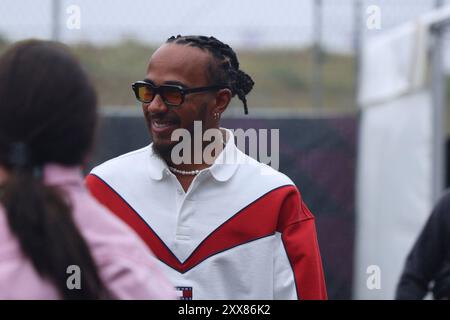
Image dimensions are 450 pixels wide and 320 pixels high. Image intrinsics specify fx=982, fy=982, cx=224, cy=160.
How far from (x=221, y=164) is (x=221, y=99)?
25 cm

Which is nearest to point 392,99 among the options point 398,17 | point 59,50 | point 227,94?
point 398,17

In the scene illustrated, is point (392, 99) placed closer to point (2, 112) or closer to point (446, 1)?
point (446, 1)

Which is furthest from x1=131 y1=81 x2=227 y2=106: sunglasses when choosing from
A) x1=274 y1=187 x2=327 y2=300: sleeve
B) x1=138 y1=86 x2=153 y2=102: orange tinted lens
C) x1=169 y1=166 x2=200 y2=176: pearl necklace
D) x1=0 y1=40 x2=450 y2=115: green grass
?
x1=0 y1=40 x2=450 y2=115: green grass

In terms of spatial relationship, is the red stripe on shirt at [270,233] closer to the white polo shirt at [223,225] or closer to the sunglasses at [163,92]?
the white polo shirt at [223,225]

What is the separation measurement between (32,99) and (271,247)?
142 cm

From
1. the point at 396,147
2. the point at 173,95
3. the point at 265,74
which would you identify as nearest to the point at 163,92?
the point at 173,95

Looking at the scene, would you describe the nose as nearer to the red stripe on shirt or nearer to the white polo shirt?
the white polo shirt

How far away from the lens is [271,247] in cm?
331

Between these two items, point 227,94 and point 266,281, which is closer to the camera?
point 266,281

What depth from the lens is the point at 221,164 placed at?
3.43 metres

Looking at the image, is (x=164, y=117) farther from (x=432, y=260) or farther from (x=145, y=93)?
(x=432, y=260)

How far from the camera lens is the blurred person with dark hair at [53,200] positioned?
2039 mm

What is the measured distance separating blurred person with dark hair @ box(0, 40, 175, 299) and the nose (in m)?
1.17

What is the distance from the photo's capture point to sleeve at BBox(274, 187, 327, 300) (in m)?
3.26
